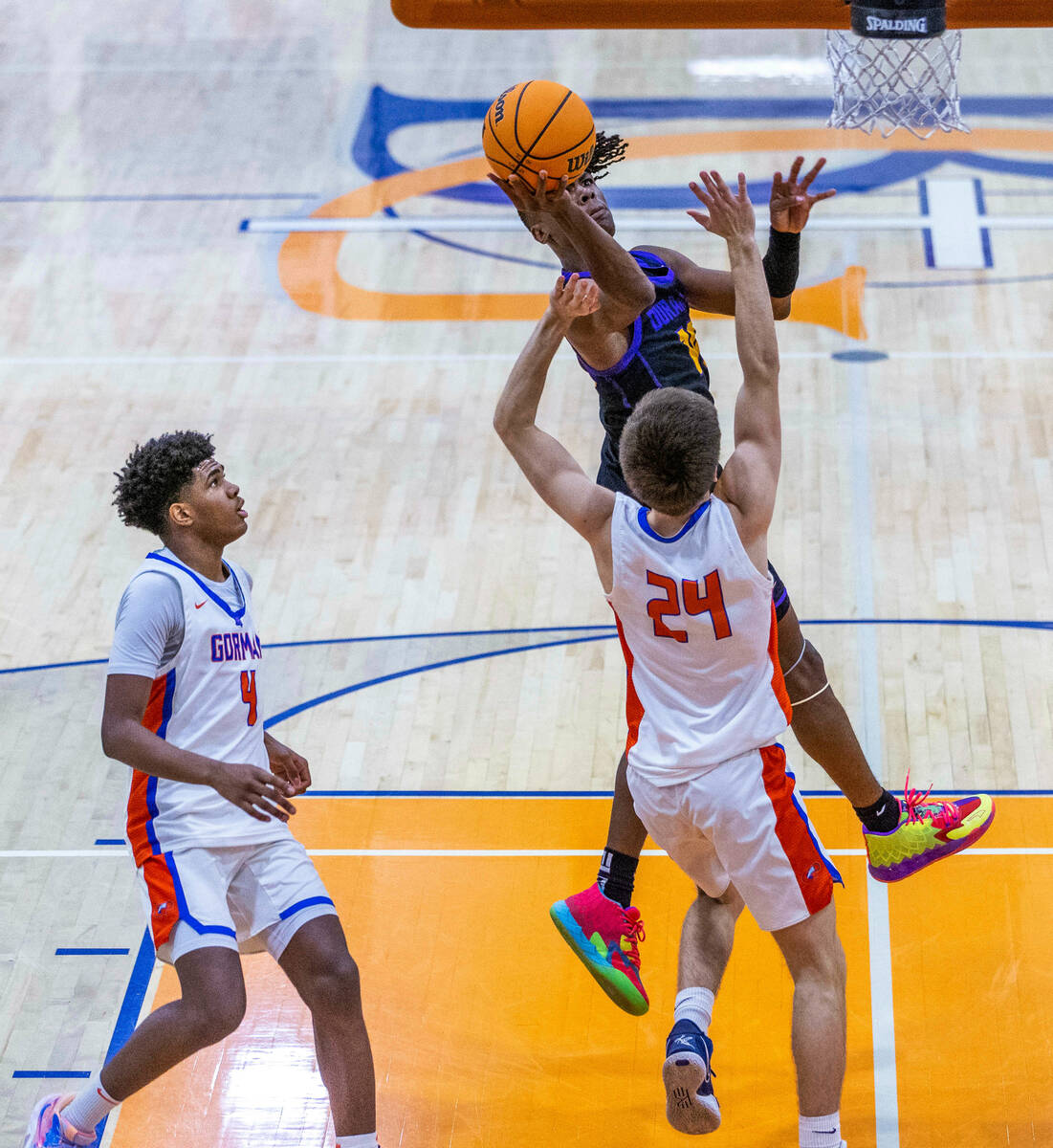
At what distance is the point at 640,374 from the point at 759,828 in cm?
133

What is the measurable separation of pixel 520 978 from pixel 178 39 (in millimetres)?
12148

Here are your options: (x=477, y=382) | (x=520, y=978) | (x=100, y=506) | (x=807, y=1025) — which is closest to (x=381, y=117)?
(x=477, y=382)

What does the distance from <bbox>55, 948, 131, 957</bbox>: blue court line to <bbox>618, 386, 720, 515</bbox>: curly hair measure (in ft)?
9.43

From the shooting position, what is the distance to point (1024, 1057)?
4914mm

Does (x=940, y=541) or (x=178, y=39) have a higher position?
(x=178, y=39)

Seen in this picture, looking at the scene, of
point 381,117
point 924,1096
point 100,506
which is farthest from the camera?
point 381,117

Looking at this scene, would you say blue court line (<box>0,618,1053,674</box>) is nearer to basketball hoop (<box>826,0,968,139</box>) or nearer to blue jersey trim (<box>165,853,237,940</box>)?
basketball hoop (<box>826,0,968,139</box>)

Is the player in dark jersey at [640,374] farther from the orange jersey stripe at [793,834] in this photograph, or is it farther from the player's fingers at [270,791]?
the player's fingers at [270,791]

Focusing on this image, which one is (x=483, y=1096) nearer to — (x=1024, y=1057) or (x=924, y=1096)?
(x=924, y=1096)

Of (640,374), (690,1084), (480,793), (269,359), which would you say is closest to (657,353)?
(640,374)

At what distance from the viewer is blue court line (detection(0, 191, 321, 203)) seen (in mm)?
12250

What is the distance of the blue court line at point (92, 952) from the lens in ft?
18.3

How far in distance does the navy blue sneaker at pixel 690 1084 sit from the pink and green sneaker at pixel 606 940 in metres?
Answer: 0.25

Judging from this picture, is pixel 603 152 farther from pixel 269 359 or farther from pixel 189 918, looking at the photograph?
pixel 269 359
